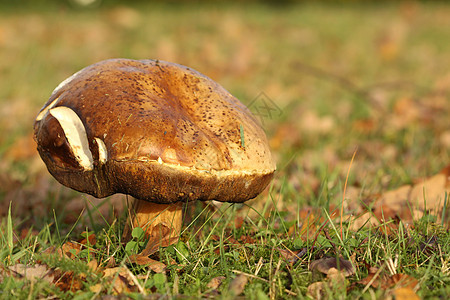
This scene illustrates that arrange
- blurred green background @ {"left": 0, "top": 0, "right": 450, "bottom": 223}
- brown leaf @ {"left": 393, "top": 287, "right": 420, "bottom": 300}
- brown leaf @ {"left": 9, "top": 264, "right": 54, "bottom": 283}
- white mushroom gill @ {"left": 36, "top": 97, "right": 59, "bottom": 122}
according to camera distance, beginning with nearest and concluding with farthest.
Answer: brown leaf @ {"left": 393, "top": 287, "right": 420, "bottom": 300} < brown leaf @ {"left": 9, "top": 264, "right": 54, "bottom": 283} < white mushroom gill @ {"left": 36, "top": 97, "right": 59, "bottom": 122} < blurred green background @ {"left": 0, "top": 0, "right": 450, "bottom": 223}

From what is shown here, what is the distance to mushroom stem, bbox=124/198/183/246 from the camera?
2.12 metres

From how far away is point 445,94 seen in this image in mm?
5641

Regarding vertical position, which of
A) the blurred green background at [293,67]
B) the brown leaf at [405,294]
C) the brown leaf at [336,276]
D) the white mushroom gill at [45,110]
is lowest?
the blurred green background at [293,67]

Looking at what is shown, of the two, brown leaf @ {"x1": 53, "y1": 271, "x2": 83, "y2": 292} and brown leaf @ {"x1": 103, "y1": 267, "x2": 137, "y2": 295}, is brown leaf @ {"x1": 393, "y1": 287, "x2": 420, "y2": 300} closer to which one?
brown leaf @ {"x1": 103, "y1": 267, "x2": 137, "y2": 295}

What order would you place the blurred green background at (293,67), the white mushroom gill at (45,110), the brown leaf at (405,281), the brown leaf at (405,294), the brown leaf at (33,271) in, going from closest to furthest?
the brown leaf at (405,294) < the brown leaf at (405,281) < the brown leaf at (33,271) < the white mushroom gill at (45,110) < the blurred green background at (293,67)

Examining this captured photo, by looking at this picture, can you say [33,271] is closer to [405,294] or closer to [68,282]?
[68,282]

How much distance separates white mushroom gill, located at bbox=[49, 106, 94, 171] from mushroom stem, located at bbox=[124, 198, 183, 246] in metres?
0.44

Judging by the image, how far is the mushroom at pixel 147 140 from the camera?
174 centimetres

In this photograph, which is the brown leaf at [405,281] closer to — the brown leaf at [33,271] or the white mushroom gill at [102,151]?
the white mushroom gill at [102,151]

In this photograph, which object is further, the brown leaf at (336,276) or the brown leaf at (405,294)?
the brown leaf at (336,276)

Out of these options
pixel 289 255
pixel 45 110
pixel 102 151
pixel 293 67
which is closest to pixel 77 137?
pixel 102 151

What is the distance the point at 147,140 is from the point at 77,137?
31 cm

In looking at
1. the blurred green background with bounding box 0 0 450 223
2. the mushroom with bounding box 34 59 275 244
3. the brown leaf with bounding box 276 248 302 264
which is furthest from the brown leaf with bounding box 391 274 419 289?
the blurred green background with bounding box 0 0 450 223

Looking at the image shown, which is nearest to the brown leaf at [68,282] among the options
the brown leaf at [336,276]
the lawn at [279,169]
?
the lawn at [279,169]
